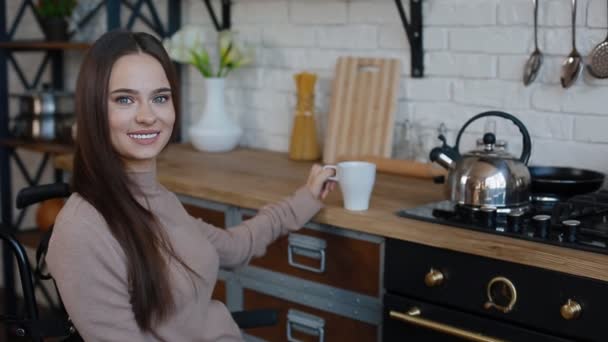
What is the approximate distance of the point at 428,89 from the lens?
8.03 ft

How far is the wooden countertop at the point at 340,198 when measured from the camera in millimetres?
1560

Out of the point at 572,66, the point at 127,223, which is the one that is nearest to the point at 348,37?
the point at 572,66

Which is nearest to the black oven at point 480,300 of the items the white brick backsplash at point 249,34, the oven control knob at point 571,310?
the oven control knob at point 571,310

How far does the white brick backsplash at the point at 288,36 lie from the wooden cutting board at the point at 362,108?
203 millimetres

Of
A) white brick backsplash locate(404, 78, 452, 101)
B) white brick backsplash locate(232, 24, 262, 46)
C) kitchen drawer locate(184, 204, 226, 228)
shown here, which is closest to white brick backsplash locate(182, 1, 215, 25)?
white brick backsplash locate(232, 24, 262, 46)

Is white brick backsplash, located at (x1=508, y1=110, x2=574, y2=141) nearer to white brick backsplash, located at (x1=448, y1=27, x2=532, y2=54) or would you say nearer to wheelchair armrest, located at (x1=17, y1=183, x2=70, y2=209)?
white brick backsplash, located at (x1=448, y1=27, x2=532, y2=54)

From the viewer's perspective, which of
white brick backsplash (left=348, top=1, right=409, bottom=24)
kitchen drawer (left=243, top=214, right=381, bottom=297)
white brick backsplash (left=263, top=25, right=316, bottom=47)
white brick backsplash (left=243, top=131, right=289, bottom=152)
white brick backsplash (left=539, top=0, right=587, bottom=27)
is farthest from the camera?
white brick backsplash (left=243, top=131, right=289, bottom=152)

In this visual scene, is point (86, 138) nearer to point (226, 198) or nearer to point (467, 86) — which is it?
point (226, 198)

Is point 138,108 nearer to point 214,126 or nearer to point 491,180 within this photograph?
point 491,180

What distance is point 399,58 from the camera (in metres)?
2.50

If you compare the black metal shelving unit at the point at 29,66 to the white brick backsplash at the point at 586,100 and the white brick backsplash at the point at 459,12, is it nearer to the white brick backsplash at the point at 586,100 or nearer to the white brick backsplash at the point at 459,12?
the white brick backsplash at the point at 459,12

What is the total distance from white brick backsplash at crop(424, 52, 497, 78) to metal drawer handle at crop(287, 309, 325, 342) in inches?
32.4

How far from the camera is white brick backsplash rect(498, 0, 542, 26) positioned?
2.19 meters

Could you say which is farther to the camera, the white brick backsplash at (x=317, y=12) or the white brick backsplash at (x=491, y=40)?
the white brick backsplash at (x=317, y=12)
